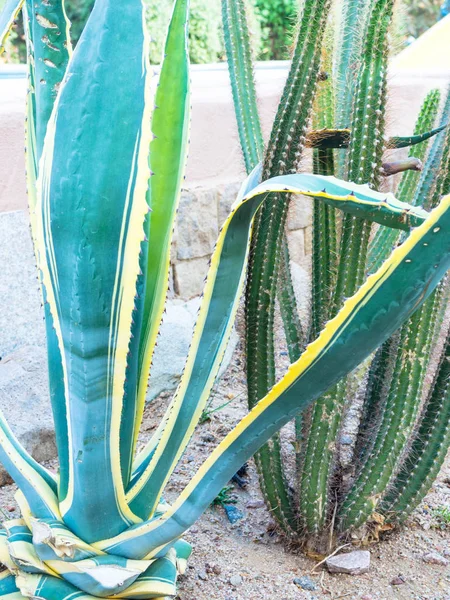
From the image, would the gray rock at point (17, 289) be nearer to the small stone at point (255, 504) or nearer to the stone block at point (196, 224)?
the stone block at point (196, 224)

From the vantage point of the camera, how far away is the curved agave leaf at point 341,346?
1013mm

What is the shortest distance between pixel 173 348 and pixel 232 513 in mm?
958

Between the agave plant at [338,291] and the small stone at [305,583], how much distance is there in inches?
4.4

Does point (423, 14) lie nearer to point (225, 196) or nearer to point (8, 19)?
point (225, 196)

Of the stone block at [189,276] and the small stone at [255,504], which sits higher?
the stone block at [189,276]

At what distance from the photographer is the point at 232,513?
2033 mm

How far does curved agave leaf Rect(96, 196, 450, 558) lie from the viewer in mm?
1013

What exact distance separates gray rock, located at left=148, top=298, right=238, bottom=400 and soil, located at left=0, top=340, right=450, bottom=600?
20.4 inches

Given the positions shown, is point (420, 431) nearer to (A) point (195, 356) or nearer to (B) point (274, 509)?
(B) point (274, 509)

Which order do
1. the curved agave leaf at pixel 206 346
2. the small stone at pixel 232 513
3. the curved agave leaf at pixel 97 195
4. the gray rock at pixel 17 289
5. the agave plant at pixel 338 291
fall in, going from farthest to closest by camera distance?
the gray rock at pixel 17 289
the small stone at pixel 232 513
the agave plant at pixel 338 291
the curved agave leaf at pixel 206 346
the curved agave leaf at pixel 97 195

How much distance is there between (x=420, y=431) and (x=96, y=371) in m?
1.00

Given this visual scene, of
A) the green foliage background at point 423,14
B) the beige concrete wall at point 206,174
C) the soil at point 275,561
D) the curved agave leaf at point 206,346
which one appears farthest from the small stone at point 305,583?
the green foliage background at point 423,14

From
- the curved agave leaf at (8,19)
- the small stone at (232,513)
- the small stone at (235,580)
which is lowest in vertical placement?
the small stone at (232,513)

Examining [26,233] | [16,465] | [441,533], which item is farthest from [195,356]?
[26,233]
